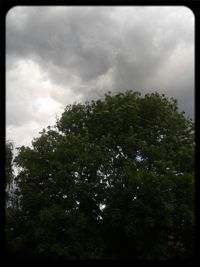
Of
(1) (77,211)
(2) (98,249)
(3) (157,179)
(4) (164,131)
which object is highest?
(4) (164,131)

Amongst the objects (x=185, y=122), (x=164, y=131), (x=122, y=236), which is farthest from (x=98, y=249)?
(x=185, y=122)

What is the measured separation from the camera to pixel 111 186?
28.9 meters

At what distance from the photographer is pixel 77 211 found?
28047mm

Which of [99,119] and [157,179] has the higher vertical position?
[99,119]

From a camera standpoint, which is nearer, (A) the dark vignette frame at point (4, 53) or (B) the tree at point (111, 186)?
(A) the dark vignette frame at point (4, 53)

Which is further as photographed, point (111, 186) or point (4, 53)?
point (111, 186)

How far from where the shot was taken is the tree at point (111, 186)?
89.3 feet

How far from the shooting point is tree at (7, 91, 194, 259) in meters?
27.2

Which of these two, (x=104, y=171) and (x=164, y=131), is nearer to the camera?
(x=104, y=171)

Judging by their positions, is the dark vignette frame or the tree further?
the tree

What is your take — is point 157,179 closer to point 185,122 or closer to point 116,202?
point 116,202

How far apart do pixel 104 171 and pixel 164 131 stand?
5.26 metres
